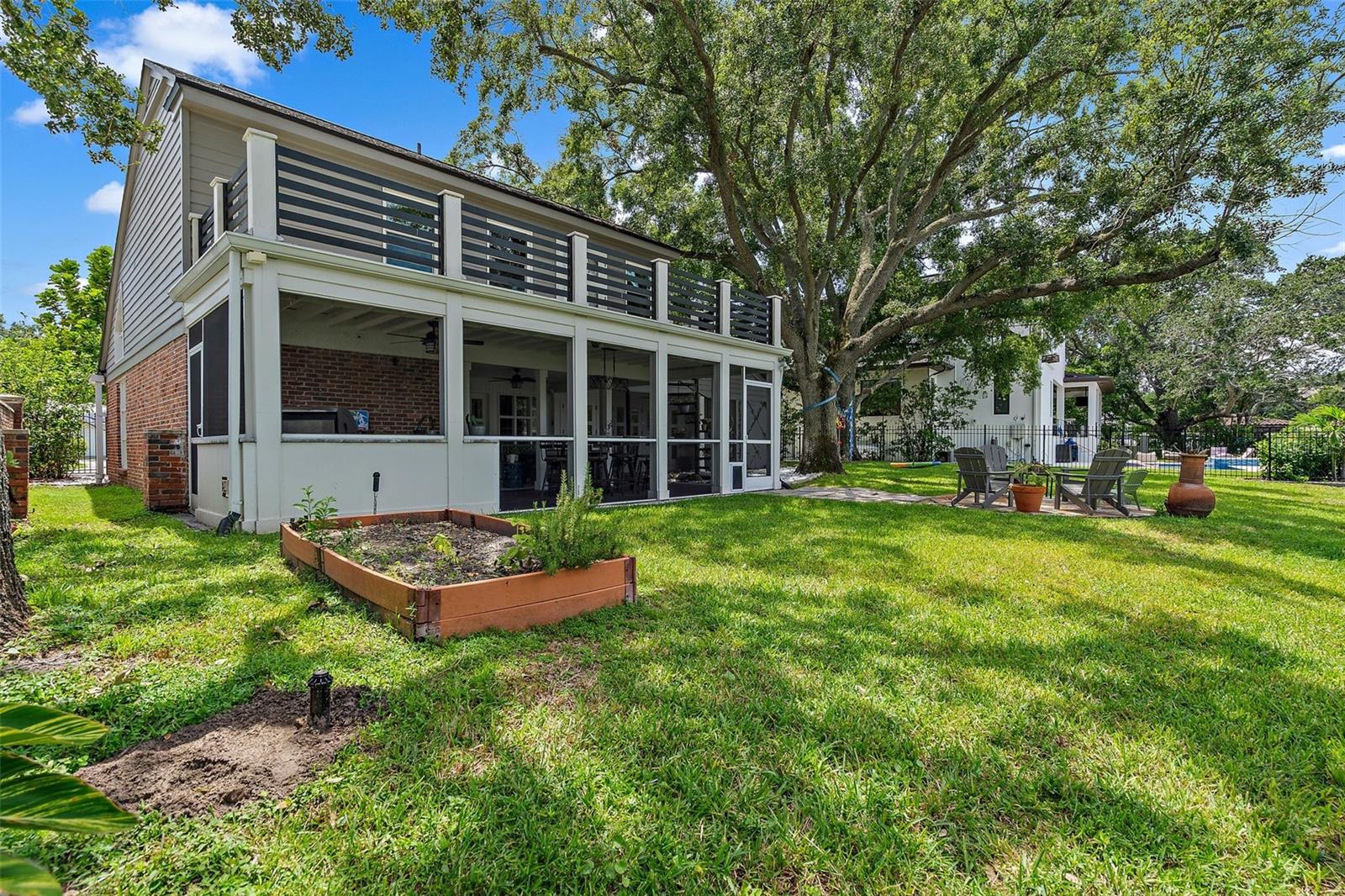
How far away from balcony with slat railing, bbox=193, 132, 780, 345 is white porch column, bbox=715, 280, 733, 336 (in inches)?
0.7

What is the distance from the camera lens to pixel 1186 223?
39.2 ft

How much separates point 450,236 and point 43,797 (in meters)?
7.76

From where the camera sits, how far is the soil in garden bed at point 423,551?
150 inches

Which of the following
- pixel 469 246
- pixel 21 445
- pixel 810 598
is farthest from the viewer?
pixel 469 246

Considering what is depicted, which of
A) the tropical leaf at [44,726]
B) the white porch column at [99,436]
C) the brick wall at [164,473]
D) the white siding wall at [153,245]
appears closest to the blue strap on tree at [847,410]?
the brick wall at [164,473]

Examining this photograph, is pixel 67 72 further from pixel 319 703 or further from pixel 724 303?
pixel 724 303

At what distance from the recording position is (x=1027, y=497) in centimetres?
892

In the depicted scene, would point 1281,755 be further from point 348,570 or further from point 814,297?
point 814,297

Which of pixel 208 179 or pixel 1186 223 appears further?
pixel 1186 223

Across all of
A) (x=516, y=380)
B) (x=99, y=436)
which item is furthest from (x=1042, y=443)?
(x=99, y=436)

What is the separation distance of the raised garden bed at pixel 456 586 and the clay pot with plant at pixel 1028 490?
24.6 ft

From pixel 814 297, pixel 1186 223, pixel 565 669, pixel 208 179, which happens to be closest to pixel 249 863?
pixel 565 669

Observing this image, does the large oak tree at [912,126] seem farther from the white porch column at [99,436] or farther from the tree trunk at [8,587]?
the white porch column at [99,436]

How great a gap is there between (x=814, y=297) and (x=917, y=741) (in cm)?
1348
